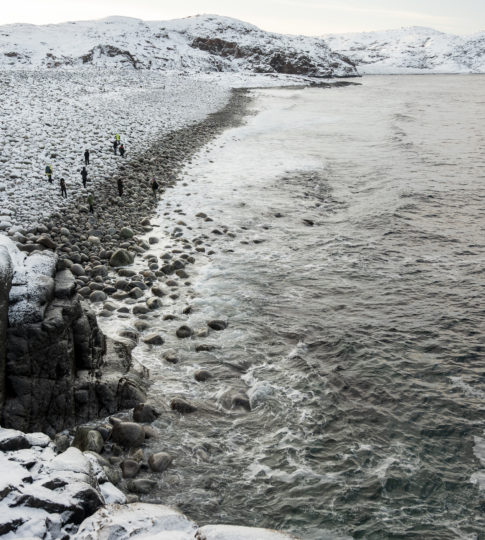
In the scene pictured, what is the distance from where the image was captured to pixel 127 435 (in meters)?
9.18

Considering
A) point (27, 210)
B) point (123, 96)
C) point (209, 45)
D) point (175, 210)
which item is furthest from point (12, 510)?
point (209, 45)

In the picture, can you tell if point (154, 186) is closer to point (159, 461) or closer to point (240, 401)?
point (240, 401)

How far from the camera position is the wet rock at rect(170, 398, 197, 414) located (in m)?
10.3

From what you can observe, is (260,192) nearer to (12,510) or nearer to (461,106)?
(12,510)

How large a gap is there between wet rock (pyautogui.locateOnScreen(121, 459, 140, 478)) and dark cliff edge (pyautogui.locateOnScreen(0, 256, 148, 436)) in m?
1.47

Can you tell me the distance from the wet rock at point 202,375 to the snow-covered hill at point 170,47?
97004 mm

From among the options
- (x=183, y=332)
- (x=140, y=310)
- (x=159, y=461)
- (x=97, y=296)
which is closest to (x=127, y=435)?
(x=159, y=461)

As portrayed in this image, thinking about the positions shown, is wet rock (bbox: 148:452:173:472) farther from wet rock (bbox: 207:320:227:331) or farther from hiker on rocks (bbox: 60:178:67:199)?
hiker on rocks (bbox: 60:178:67:199)

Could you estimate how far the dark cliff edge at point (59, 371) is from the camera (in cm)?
839

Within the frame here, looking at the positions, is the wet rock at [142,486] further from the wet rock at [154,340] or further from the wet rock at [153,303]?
the wet rock at [153,303]

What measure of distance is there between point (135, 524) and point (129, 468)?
9.20 ft

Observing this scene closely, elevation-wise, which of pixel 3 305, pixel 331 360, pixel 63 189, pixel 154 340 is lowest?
pixel 331 360

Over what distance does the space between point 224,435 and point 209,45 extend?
153m

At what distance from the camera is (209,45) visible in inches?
5709
